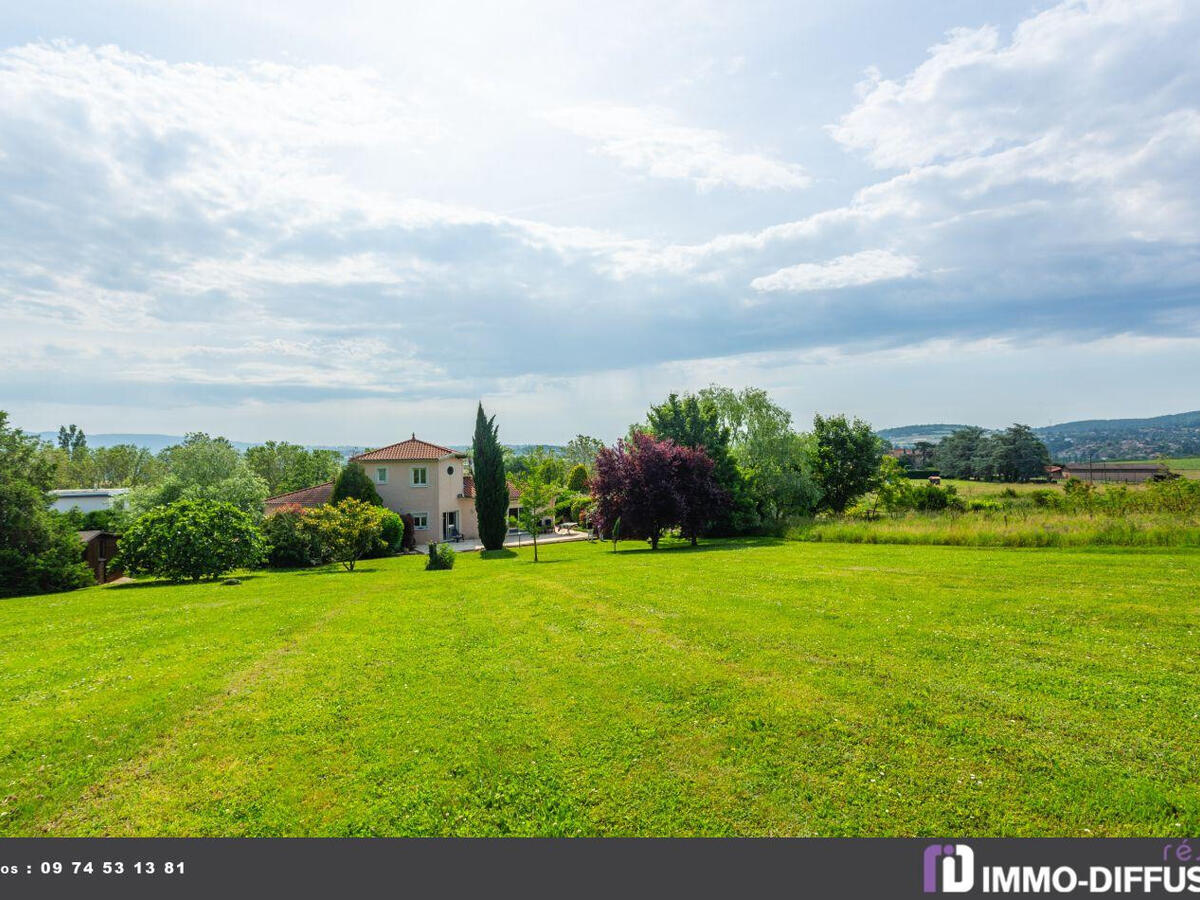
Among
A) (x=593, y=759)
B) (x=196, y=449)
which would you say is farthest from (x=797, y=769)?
(x=196, y=449)

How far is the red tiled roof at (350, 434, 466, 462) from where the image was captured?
131ft

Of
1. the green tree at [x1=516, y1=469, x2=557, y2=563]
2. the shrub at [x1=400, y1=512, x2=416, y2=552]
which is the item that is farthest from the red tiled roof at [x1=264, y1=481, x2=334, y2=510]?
the green tree at [x1=516, y1=469, x2=557, y2=563]

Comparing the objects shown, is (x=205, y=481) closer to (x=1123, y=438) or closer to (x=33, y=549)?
(x=33, y=549)

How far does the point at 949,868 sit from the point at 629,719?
10.1 feet

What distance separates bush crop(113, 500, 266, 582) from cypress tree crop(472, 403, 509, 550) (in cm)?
1402

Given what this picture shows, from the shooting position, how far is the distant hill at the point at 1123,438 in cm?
11362

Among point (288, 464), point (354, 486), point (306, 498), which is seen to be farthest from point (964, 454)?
point (288, 464)

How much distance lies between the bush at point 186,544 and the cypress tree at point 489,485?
14019 mm

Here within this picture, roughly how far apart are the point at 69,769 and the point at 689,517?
2487cm

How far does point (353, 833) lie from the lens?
14.5 ft

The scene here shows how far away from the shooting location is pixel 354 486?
115ft

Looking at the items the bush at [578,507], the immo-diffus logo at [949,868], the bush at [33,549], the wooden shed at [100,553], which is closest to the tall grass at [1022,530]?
the immo-diffus logo at [949,868]

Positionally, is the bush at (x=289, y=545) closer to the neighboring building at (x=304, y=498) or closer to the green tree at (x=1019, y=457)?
Result: the neighboring building at (x=304, y=498)

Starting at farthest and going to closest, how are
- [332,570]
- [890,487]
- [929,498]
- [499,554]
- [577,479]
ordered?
1. [577,479]
2. [890,487]
3. [929,498]
4. [499,554]
5. [332,570]
